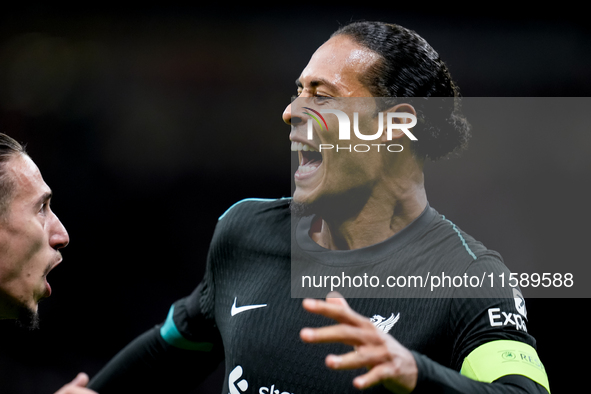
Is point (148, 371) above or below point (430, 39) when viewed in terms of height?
below

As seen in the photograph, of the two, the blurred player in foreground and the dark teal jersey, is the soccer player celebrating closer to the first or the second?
the dark teal jersey

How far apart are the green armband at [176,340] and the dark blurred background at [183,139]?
200 centimetres

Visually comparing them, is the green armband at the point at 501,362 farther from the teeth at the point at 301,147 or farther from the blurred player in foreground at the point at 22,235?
the blurred player in foreground at the point at 22,235

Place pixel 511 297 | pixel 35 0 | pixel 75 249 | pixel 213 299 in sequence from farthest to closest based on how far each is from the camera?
pixel 35 0 < pixel 75 249 < pixel 213 299 < pixel 511 297

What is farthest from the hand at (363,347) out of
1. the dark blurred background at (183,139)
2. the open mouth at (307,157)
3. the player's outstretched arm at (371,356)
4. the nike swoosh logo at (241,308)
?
the dark blurred background at (183,139)

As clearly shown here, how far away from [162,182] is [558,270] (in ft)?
9.16

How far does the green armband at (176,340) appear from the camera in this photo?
2.12 meters

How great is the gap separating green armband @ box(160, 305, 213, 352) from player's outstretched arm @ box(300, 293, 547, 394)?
1.09m

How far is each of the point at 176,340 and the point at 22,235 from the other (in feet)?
2.20

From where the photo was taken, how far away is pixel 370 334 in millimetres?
1136

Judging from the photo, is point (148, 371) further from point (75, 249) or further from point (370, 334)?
point (75, 249)

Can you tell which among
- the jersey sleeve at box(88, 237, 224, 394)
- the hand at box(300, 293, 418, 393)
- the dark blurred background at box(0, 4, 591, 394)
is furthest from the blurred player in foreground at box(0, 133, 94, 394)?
the dark blurred background at box(0, 4, 591, 394)

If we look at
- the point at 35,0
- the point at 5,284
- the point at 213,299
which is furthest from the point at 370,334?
the point at 35,0

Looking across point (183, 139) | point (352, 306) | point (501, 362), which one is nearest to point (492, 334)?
point (501, 362)
